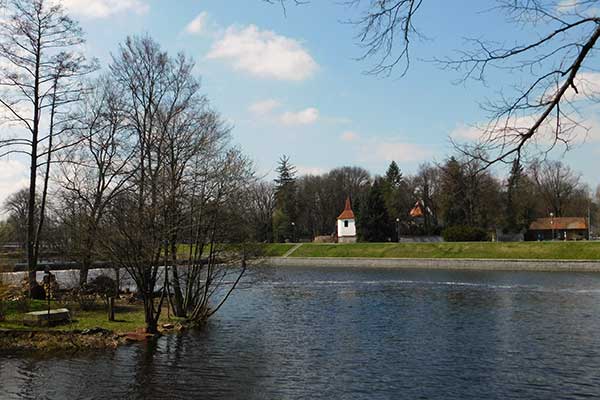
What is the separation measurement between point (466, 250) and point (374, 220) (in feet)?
63.1

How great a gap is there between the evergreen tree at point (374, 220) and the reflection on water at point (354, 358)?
50.6 metres

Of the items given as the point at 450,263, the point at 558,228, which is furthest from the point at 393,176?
the point at 450,263

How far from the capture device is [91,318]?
2134cm

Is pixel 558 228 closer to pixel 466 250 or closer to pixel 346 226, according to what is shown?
pixel 466 250

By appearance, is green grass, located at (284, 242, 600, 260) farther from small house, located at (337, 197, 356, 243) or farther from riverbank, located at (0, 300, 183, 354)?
riverbank, located at (0, 300, 183, 354)

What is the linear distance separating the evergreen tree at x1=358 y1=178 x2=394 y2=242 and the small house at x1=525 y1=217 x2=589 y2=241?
2099 cm

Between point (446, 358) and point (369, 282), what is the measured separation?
26.1 metres

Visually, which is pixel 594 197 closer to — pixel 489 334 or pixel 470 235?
pixel 470 235

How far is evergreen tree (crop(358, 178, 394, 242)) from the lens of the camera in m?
79.3

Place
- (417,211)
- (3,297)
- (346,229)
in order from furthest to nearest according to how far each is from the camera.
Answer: (346,229), (417,211), (3,297)

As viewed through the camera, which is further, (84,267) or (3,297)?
(84,267)

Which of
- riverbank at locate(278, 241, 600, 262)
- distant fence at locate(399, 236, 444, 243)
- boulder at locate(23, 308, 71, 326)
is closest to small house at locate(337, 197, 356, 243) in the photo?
distant fence at locate(399, 236, 444, 243)

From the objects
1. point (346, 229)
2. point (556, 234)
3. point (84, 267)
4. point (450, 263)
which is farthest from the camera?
point (346, 229)

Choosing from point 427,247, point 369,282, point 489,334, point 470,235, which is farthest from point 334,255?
point 489,334
